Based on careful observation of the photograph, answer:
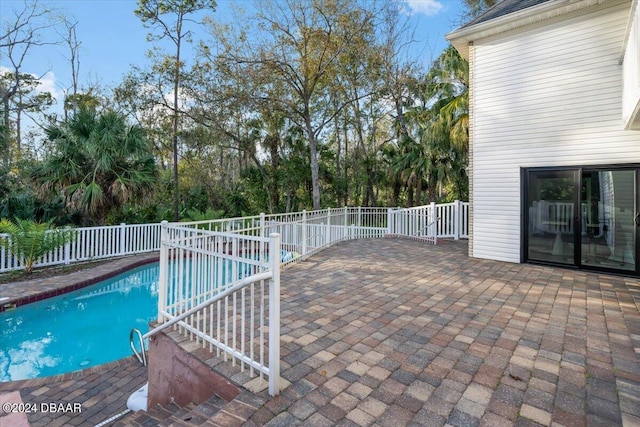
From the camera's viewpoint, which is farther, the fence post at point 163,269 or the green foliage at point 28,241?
the green foliage at point 28,241

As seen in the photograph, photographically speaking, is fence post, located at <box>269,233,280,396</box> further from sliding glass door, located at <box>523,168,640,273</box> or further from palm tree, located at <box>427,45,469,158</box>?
palm tree, located at <box>427,45,469,158</box>

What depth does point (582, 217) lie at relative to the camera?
5.59 meters

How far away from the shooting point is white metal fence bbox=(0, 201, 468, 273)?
23.5 ft

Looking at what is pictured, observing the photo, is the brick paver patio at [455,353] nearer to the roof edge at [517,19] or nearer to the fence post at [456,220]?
the fence post at [456,220]

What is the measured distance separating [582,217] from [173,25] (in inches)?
579

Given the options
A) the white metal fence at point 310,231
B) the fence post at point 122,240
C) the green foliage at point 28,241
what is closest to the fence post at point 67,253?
the white metal fence at point 310,231

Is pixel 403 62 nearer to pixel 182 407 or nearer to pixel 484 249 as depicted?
pixel 484 249

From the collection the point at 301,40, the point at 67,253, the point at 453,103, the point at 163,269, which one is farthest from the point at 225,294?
the point at 301,40

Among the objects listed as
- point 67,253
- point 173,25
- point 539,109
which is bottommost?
point 67,253

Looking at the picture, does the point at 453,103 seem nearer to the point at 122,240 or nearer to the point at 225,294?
the point at 225,294

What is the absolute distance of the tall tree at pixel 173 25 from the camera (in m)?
12.4

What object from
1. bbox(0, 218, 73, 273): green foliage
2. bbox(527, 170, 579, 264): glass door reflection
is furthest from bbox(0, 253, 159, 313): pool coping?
bbox(527, 170, 579, 264): glass door reflection

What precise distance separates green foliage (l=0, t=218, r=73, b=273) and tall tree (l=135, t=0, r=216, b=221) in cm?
551

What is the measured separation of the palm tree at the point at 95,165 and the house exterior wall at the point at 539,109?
350 inches
